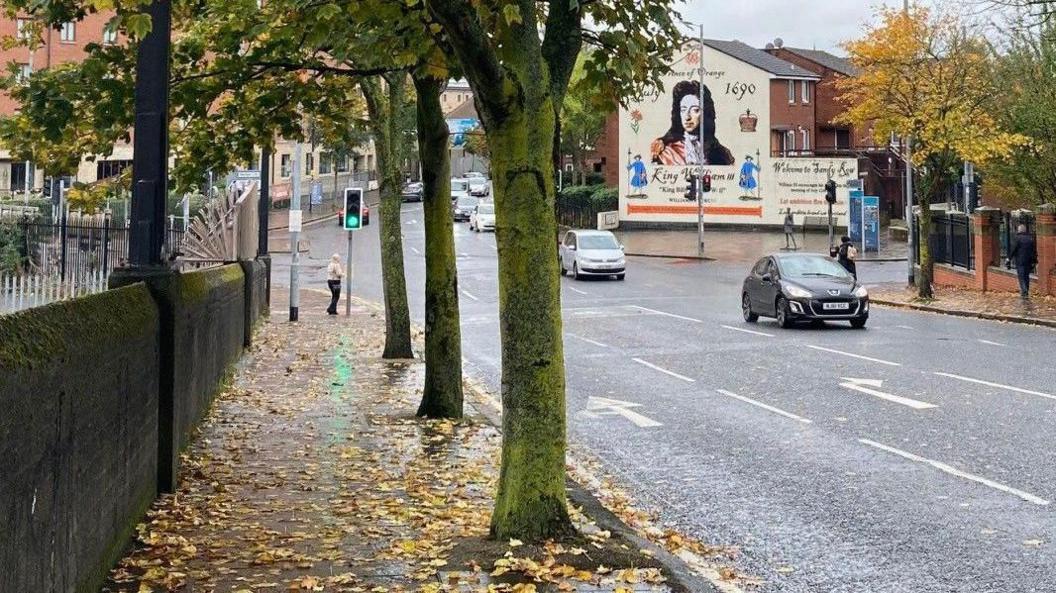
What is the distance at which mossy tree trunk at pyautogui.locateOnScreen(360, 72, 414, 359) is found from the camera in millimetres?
19359

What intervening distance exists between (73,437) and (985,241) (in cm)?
3268

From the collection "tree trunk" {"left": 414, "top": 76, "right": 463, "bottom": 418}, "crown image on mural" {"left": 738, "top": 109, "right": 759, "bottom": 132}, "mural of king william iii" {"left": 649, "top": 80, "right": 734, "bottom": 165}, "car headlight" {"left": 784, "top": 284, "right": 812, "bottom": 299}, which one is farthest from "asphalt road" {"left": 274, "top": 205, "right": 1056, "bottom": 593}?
"mural of king william iii" {"left": 649, "top": 80, "right": 734, "bottom": 165}

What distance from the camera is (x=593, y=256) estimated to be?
4203cm

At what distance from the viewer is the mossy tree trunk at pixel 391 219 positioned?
19.4 metres

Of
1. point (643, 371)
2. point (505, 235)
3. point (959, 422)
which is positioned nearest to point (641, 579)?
point (505, 235)

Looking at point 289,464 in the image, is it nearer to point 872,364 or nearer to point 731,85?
point 872,364

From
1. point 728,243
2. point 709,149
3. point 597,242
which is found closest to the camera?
point 597,242

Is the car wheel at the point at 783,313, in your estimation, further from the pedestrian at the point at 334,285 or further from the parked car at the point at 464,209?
the parked car at the point at 464,209

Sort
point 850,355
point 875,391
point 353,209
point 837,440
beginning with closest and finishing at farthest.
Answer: point 837,440 < point 875,391 < point 850,355 < point 353,209

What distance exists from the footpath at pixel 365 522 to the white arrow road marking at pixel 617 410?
4.09 feet

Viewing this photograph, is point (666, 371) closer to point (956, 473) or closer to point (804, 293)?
point (804, 293)

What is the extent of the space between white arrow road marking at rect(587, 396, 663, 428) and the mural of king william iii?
5471 cm

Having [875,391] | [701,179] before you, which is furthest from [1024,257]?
[701,179]

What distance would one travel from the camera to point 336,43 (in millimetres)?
12352
